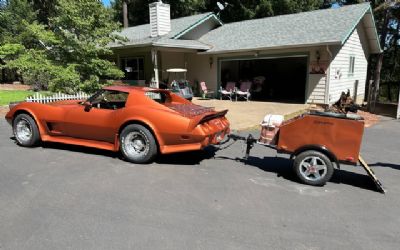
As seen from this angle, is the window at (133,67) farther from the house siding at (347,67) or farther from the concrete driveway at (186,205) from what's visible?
the concrete driveway at (186,205)

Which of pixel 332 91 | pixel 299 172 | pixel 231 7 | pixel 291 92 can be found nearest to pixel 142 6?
pixel 231 7

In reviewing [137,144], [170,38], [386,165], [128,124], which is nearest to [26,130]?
[128,124]

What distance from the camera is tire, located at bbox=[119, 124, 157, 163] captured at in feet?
Result: 19.5

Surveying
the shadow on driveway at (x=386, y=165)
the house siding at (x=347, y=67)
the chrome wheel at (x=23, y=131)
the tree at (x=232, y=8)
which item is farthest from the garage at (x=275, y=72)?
the chrome wheel at (x=23, y=131)

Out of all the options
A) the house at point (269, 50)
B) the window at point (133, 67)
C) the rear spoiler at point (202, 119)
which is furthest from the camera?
the window at point (133, 67)

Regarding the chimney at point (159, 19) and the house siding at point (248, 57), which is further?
the chimney at point (159, 19)

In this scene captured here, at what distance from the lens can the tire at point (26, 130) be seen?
7.03 metres

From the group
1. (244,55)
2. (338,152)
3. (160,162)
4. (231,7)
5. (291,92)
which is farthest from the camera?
(231,7)

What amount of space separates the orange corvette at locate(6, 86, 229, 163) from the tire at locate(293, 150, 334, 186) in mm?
1648

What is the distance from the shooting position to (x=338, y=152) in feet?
16.5

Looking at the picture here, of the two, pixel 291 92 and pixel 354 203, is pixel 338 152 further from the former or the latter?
pixel 291 92

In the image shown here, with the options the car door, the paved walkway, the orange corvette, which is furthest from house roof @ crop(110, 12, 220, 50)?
the car door

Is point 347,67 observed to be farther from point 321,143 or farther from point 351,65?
point 321,143

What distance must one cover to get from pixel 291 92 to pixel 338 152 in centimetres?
1782
